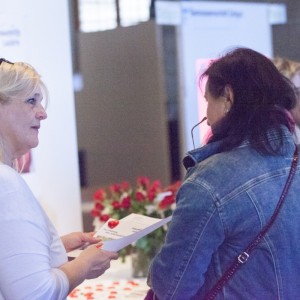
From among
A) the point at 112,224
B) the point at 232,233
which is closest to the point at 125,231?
the point at 112,224

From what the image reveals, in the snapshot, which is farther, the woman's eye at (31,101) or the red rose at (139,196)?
the red rose at (139,196)

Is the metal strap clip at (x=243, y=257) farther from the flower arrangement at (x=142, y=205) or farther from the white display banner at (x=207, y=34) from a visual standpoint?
the white display banner at (x=207, y=34)

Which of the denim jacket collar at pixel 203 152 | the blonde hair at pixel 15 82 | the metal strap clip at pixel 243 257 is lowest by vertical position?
the metal strap clip at pixel 243 257

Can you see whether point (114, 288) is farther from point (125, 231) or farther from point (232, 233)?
point (232, 233)

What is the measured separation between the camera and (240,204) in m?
1.61

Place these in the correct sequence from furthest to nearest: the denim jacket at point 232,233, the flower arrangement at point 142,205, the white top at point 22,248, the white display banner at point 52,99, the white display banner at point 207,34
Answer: the white display banner at point 207,34, the white display banner at point 52,99, the flower arrangement at point 142,205, the denim jacket at point 232,233, the white top at point 22,248

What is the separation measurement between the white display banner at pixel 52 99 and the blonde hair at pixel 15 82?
1.42 metres

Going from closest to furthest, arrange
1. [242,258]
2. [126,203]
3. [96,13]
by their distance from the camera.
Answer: [242,258] → [126,203] → [96,13]

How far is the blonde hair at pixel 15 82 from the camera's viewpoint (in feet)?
5.45

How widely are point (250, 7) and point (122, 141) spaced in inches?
88.8

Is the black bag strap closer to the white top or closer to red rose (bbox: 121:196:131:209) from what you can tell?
the white top

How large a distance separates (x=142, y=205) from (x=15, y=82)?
132 cm

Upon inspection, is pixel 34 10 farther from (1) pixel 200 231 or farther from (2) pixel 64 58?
(1) pixel 200 231

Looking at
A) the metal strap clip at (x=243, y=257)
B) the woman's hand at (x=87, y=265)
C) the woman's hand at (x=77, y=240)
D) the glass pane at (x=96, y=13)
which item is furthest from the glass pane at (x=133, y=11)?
the metal strap clip at (x=243, y=257)
